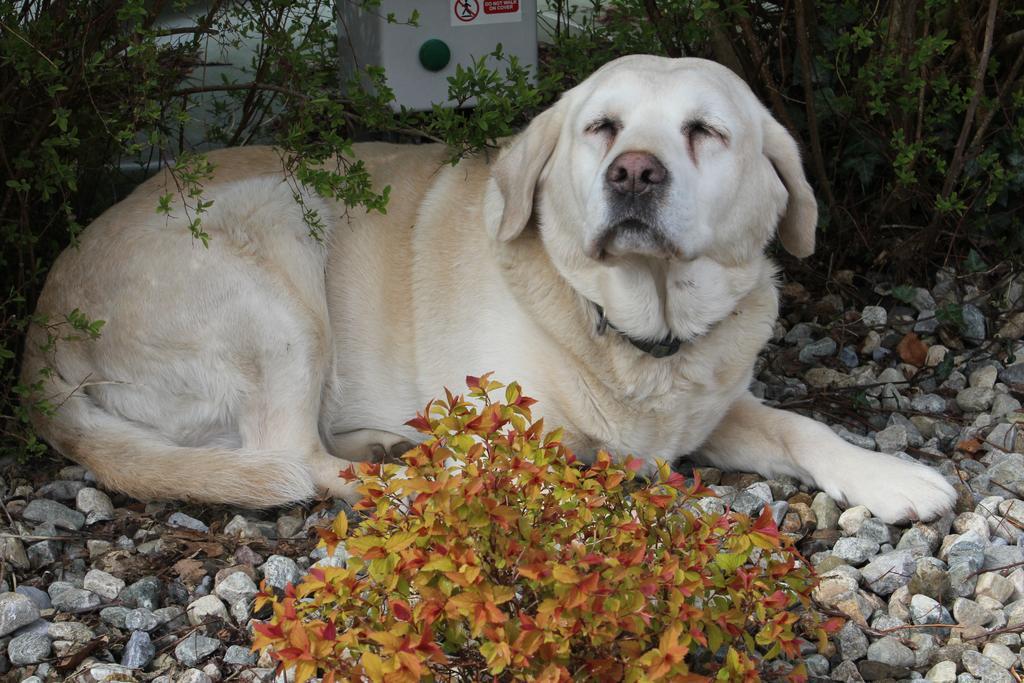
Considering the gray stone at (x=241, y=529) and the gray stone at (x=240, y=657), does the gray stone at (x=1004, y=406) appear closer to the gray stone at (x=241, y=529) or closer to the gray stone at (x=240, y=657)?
the gray stone at (x=241, y=529)

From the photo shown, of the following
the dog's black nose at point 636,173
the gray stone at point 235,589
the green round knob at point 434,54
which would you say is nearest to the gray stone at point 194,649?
the gray stone at point 235,589

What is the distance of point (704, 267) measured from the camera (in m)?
2.98

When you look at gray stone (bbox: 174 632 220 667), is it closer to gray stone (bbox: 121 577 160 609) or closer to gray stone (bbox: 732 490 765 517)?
gray stone (bbox: 121 577 160 609)

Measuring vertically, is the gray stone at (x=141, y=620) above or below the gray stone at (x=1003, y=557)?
above

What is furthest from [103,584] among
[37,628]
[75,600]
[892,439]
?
[892,439]

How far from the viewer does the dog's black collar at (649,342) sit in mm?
3072

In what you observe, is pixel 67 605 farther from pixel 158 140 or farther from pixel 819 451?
pixel 819 451

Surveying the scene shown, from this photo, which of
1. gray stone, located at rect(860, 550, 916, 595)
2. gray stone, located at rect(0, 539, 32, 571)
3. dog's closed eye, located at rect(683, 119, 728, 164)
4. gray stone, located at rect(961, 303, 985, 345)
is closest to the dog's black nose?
dog's closed eye, located at rect(683, 119, 728, 164)

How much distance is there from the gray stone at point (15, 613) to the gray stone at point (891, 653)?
6.05ft

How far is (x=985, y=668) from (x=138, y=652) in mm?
1768

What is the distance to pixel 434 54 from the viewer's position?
3984 millimetres

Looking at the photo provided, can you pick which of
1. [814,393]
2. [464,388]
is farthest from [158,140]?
[814,393]

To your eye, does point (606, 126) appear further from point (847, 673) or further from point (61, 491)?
point (61, 491)

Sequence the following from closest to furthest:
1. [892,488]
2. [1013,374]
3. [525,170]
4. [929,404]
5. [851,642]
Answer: [851,642] → [892,488] → [525,170] → [929,404] → [1013,374]
